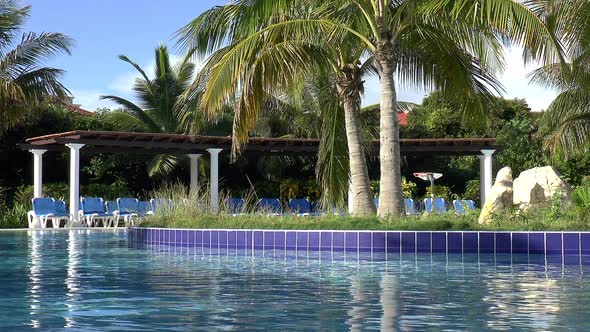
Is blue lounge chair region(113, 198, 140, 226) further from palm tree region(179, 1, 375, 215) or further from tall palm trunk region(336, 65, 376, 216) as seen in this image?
tall palm trunk region(336, 65, 376, 216)

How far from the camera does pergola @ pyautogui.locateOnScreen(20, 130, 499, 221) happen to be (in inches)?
864

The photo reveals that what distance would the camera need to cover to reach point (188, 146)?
2334 centimetres

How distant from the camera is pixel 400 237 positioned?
11273 mm

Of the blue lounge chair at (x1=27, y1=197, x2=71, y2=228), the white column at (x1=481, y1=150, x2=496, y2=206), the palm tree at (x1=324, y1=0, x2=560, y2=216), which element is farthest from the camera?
the white column at (x1=481, y1=150, x2=496, y2=206)

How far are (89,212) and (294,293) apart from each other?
16.2 metres

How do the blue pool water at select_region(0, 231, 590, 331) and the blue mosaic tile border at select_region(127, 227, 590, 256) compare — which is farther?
the blue mosaic tile border at select_region(127, 227, 590, 256)

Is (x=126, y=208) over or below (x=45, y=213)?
over

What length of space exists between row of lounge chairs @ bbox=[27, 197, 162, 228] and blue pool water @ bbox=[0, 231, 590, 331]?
1085 cm

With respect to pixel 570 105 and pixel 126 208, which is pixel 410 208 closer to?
pixel 570 105

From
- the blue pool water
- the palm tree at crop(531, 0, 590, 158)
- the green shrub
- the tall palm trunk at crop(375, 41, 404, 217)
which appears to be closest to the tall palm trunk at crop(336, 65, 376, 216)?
the tall palm trunk at crop(375, 41, 404, 217)

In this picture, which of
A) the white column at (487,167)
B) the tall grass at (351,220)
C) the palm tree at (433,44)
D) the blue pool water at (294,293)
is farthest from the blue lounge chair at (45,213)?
the white column at (487,167)

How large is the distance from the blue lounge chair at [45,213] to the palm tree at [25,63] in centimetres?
260

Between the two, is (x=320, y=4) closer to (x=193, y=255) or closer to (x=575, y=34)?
(x=575, y=34)

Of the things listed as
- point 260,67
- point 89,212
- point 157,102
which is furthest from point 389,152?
point 157,102
